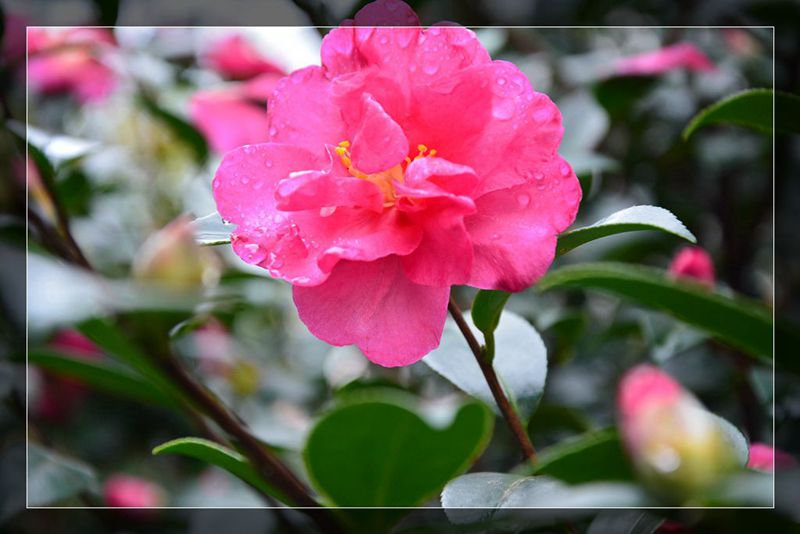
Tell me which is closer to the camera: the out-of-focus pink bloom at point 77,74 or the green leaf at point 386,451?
the green leaf at point 386,451

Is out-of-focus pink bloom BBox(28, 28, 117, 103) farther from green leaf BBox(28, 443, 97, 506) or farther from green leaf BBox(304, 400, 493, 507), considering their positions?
green leaf BBox(304, 400, 493, 507)

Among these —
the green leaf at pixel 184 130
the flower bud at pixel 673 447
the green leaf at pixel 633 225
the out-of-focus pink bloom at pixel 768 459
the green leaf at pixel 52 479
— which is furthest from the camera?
the green leaf at pixel 184 130

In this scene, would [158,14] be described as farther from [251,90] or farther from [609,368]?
[609,368]

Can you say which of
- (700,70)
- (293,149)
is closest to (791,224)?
(700,70)

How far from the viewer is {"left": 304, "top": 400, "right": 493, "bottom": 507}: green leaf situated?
500 millimetres

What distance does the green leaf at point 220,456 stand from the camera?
57cm

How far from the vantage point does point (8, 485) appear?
2.98 feet

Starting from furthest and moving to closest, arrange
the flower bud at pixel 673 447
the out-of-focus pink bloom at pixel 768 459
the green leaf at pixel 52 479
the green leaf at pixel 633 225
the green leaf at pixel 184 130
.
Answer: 1. the green leaf at pixel 184 130
2. the green leaf at pixel 52 479
3. the out-of-focus pink bloom at pixel 768 459
4. the green leaf at pixel 633 225
5. the flower bud at pixel 673 447

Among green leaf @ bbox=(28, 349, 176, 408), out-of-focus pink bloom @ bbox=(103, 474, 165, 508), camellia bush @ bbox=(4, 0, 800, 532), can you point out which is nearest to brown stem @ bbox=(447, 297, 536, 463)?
A: camellia bush @ bbox=(4, 0, 800, 532)

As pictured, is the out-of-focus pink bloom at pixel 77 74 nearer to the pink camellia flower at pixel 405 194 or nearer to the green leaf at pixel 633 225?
the pink camellia flower at pixel 405 194

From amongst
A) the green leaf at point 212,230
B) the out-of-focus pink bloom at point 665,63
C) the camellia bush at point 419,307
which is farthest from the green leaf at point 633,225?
the out-of-focus pink bloom at point 665,63

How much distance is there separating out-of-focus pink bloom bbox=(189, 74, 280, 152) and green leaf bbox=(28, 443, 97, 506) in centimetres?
51

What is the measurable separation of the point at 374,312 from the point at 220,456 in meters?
0.15

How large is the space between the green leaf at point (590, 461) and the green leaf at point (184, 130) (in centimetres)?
90
